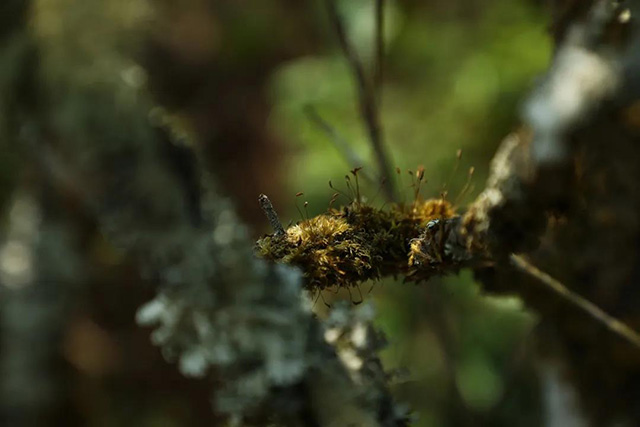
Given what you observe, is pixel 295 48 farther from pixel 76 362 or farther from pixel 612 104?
pixel 612 104

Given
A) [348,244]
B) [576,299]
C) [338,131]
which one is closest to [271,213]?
[348,244]

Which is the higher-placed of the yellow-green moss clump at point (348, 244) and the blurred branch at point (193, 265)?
the blurred branch at point (193, 265)

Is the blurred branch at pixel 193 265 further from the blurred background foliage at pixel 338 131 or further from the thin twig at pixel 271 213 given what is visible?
the thin twig at pixel 271 213

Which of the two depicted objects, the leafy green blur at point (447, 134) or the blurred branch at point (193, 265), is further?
the leafy green blur at point (447, 134)

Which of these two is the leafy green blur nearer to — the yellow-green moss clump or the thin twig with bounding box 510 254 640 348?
the thin twig with bounding box 510 254 640 348

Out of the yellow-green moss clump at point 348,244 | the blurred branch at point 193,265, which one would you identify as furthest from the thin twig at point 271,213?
the blurred branch at point 193,265

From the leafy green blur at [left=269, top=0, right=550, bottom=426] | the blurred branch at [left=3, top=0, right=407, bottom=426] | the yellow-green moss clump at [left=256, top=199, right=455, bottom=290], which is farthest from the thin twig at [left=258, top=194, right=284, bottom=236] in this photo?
the leafy green blur at [left=269, top=0, right=550, bottom=426]
